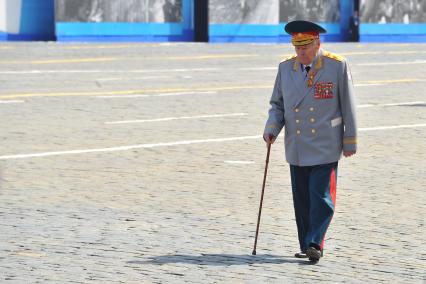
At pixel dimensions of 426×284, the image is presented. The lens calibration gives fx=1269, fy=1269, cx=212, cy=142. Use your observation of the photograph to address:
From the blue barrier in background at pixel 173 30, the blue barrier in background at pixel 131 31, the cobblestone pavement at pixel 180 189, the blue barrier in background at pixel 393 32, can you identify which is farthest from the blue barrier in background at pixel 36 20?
the cobblestone pavement at pixel 180 189

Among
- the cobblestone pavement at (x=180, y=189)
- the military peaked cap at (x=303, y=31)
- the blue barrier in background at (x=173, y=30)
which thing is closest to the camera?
the cobblestone pavement at (x=180, y=189)

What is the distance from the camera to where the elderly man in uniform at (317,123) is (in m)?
8.48

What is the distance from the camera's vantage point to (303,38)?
838 cm

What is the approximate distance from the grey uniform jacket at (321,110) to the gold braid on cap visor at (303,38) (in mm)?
174

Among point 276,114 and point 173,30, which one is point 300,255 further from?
point 173,30

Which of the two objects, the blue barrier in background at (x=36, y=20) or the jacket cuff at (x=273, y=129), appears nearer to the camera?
the jacket cuff at (x=273, y=129)

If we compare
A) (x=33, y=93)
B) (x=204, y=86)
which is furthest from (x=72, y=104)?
(x=204, y=86)

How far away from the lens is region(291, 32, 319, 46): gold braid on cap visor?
838 cm

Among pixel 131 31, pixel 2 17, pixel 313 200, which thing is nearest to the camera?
pixel 313 200

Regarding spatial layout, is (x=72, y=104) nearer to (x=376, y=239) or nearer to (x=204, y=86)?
(x=204, y=86)

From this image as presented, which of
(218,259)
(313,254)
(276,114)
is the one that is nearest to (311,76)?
(276,114)

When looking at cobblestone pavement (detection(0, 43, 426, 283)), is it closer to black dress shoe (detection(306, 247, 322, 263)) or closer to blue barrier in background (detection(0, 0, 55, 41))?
black dress shoe (detection(306, 247, 322, 263))

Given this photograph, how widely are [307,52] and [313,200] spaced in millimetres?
989

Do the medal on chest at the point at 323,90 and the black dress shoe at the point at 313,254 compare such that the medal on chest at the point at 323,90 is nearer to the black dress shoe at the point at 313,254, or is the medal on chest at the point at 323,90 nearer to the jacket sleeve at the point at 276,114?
the jacket sleeve at the point at 276,114
